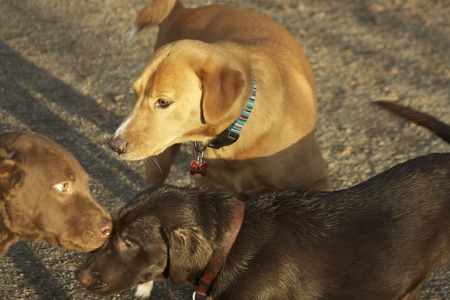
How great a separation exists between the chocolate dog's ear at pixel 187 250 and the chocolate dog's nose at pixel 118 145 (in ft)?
3.19

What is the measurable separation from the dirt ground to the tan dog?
→ 88 centimetres

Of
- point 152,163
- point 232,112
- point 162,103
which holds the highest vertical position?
point 162,103

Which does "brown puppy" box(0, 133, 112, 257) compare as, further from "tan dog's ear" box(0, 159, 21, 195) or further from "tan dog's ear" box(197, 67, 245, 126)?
"tan dog's ear" box(197, 67, 245, 126)

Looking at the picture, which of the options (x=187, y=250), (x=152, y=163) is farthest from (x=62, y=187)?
(x=152, y=163)

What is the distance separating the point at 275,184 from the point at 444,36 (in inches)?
180

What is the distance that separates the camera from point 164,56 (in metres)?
4.45

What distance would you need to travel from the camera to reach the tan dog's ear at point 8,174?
376cm

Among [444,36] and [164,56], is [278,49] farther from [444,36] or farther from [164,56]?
[444,36]

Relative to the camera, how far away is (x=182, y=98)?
4359mm

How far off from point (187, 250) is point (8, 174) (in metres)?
1.03

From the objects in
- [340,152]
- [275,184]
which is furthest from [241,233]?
[340,152]

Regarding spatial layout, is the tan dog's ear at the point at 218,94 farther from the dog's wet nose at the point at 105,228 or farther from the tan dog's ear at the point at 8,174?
the tan dog's ear at the point at 8,174

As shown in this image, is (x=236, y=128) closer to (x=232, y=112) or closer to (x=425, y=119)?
(x=232, y=112)

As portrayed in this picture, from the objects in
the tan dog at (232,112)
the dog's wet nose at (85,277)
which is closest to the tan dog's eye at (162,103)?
the tan dog at (232,112)
